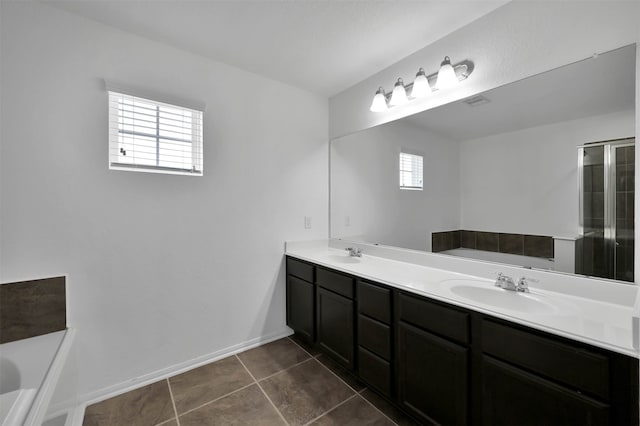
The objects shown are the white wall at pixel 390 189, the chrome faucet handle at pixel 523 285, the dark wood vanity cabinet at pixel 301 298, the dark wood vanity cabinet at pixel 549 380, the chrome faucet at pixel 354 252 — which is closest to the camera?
the dark wood vanity cabinet at pixel 549 380

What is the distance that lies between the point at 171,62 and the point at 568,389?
285 centimetres

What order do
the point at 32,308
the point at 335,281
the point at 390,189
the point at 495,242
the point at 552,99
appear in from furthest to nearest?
the point at 390,189 < the point at 335,281 < the point at 495,242 < the point at 32,308 < the point at 552,99

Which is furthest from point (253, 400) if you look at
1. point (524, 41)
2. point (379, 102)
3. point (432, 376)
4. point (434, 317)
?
point (524, 41)

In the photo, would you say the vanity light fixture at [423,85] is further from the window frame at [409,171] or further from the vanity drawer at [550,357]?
the vanity drawer at [550,357]

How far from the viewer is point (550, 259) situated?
1463 mm

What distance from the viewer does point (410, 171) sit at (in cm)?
214

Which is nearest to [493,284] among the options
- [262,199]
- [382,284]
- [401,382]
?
[382,284]

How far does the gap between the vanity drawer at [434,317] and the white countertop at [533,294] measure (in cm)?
5

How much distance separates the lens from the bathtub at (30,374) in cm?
110

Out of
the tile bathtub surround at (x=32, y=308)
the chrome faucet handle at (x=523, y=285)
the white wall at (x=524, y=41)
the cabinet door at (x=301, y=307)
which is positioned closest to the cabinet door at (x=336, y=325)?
the cabinet door at (x=301, y=307)

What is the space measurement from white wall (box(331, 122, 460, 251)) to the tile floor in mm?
1141

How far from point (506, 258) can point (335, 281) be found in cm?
111

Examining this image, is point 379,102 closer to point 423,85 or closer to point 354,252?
point 423,85

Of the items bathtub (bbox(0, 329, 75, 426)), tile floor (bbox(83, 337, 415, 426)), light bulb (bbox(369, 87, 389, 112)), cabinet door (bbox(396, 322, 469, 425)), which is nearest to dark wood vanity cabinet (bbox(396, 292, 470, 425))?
cabinet door (bbox(396, 322, 469, 425))
